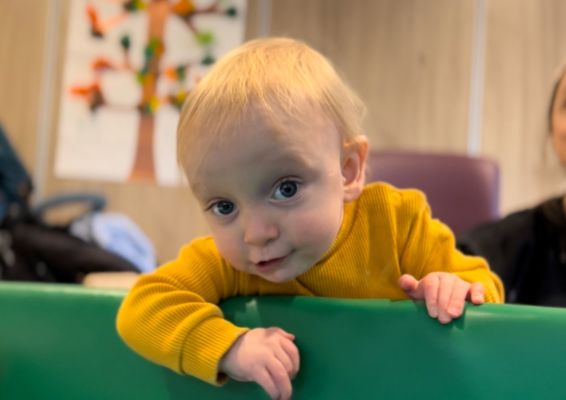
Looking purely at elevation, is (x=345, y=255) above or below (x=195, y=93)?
below

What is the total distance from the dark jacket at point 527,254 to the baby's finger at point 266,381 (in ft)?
1.83

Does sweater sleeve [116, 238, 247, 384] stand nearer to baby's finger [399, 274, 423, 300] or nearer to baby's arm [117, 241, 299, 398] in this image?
baby's arm [117, 241, 299, 398]

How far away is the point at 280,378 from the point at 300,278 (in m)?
0.14

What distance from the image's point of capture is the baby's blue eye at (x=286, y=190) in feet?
1.94

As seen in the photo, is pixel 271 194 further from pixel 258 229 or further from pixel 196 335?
pixel 196 335

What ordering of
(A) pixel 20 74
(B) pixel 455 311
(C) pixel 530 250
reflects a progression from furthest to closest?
(A) pixel 20 74 → (C) pixel 530 250 → (B) pixel 455 311

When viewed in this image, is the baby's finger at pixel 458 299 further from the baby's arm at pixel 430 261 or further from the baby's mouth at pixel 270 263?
the baby's mouth at pixel 270 263

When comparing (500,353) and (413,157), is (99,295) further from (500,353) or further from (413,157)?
(413,157)

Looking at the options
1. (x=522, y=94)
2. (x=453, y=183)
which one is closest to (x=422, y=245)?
(x=453, y=183)

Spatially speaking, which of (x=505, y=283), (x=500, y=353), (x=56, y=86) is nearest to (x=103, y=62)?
(x=56, y=86)

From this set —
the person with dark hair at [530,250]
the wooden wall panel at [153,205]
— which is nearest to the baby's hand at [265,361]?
the person with dark hair at [530,250]

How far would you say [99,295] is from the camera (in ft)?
2.31

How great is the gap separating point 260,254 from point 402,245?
0.64ft

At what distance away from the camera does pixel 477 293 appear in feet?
1.84
